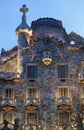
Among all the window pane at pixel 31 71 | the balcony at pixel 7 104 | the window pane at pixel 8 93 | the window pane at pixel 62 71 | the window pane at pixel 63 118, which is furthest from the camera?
the window pane at pixel 31 71

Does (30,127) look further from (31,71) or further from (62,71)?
(62,71)

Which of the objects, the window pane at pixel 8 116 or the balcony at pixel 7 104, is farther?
the balcony at pixel 7 104

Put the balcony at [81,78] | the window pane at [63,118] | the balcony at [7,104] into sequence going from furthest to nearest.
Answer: the balcony at [81,78], the balcony at [7,104], the window pane at [63,118]

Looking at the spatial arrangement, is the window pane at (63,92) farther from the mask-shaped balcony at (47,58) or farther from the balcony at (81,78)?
the mask-shaped balcony at (47,58)

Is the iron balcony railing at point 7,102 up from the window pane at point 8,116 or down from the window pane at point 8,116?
up

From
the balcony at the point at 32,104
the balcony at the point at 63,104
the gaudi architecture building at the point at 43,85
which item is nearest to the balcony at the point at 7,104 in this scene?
the gaudi architecture building at the point at 43,85

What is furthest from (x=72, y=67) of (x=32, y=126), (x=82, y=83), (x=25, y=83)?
(x=32, y=126)

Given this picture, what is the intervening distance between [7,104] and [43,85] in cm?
559

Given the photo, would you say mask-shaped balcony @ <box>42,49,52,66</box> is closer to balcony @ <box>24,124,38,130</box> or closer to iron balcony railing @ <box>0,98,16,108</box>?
iron balcony railing @ <box>0,98,16,108</box>

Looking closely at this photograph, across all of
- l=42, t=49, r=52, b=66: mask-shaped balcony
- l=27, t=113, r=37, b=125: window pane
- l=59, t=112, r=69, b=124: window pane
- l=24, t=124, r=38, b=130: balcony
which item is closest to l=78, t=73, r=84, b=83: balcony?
l=42, t=49, r=52, b=66: mask-shaped balcony

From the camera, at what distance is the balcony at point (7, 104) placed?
165 ft

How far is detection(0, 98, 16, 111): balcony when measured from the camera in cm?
5041

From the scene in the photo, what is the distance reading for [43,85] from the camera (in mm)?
52125

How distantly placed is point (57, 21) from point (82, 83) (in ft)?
50.5
